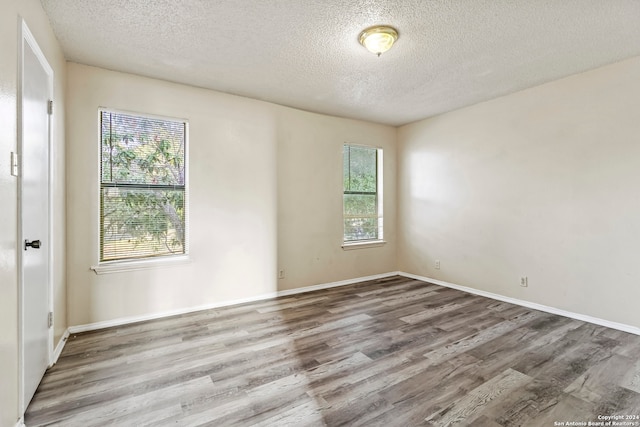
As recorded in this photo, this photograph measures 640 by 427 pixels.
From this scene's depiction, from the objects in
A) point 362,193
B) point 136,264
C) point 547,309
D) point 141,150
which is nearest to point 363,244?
point 362,193

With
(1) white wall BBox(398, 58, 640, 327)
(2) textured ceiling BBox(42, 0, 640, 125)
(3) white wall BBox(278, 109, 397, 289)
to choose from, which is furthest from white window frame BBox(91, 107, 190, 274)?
(1) white wall BBox(398, 58, 640, 327)

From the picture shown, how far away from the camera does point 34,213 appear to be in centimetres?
196

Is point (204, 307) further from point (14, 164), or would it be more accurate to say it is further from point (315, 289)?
point (14, 164)

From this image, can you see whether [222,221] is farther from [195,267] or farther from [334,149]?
[334,149]

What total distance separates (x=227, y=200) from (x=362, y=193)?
2.32 m

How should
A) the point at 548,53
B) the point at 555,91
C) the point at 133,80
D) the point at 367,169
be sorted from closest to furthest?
the point at 548,53, the point at 133,80, the point at 555,91, the point at 367,169

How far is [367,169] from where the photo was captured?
5.13 metres

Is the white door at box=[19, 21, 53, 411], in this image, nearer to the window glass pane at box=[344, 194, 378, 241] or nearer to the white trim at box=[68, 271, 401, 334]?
the white trim at box=[68, 271, 401, 334]

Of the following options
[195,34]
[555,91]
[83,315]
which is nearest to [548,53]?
[555,91]

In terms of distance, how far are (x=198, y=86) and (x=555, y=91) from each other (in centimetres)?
407

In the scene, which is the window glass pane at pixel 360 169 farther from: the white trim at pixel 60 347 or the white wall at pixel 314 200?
the white trim at pixel 60 347

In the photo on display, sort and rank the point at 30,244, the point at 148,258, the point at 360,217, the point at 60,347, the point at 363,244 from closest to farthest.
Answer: the point at 30,244 < the point at 60,347 < the point at 148,258 < the point at 363,244 < the point at 360,217

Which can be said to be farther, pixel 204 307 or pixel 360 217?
pixel 360 217

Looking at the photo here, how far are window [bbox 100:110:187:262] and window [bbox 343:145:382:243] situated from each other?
8.12 feet
